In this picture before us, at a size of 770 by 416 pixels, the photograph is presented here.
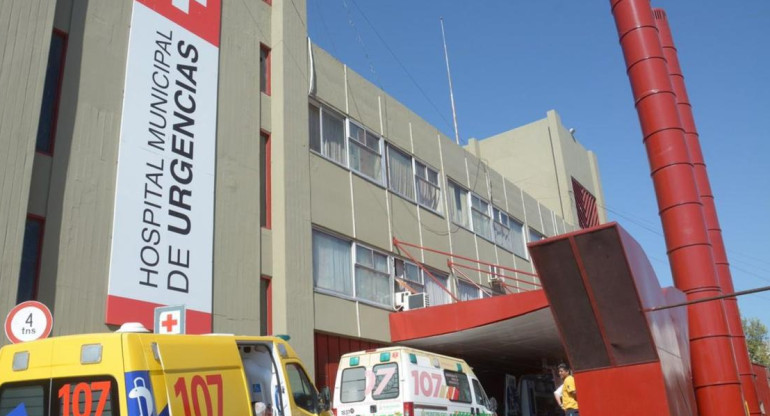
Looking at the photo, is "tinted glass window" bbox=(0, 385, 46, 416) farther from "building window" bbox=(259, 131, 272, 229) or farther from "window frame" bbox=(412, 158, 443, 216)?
"window frame" bbox=(412, 158, 443, 216)

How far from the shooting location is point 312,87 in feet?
59.3

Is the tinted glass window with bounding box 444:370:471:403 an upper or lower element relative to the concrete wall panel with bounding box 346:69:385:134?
lower

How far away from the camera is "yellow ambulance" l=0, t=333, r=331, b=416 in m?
6.64

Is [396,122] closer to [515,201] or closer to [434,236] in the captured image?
[434,236]

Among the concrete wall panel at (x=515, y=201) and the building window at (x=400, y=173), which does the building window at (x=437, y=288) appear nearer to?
the building window at (x=400, y=173)

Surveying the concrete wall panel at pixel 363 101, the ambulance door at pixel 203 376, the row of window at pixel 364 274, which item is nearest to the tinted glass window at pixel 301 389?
the ambulance door at pixel 203 376

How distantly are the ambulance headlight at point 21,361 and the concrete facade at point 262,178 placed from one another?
2.84 meters

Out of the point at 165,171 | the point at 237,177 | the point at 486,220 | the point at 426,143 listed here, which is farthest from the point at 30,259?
the point at 486,220

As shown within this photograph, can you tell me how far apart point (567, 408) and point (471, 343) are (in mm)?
7112

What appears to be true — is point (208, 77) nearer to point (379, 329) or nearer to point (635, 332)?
point (379, 329)

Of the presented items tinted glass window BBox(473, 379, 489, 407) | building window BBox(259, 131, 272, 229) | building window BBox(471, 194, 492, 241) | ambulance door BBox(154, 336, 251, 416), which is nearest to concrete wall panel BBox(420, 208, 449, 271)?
building window BBox(471, 194, 492, 241)

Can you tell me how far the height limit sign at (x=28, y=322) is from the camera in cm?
836

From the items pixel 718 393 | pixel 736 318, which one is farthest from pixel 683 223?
pixel 736 318

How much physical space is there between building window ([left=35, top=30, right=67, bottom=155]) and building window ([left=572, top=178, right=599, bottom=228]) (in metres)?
30.7
